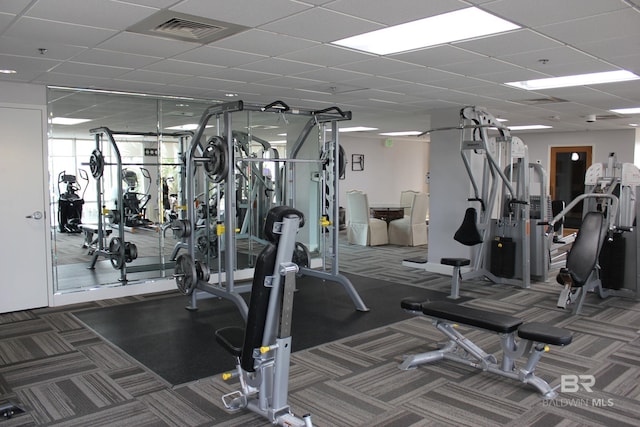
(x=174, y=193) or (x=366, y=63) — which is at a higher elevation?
(x=366, y=63)

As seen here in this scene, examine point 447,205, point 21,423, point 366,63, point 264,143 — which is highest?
point 366,63

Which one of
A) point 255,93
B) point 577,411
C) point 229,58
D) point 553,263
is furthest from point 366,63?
point 553,263

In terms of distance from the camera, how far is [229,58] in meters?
3.85

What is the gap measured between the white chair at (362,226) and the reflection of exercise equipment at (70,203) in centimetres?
462

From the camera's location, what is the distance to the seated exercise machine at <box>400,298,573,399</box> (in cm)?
301

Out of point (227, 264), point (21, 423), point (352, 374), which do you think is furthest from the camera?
point (227, 264)

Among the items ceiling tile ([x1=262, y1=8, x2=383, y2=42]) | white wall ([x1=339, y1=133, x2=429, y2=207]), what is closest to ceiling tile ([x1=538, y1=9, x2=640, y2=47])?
ceiling tile ([x1=262, y1=8, x2=383, y2=42])

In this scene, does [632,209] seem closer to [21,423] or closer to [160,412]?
[160,412]

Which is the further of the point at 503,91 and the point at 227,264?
the point at 503,91

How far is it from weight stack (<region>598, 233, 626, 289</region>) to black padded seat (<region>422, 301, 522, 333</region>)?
2.77m

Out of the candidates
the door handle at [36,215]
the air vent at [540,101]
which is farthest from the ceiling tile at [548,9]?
the door handle at [36,215]

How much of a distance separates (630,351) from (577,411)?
131 centimetres

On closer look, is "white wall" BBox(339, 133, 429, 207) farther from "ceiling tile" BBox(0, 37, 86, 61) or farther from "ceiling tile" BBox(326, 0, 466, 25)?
"ceiling tile" BBox(326, 0, 466, 25)

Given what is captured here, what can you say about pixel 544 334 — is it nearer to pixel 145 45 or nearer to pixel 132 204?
pixel 145 45
